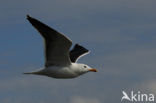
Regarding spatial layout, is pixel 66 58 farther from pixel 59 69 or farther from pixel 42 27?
pixel 42 27

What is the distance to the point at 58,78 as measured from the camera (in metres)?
32.4

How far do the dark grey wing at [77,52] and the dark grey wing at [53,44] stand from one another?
4.67 metres

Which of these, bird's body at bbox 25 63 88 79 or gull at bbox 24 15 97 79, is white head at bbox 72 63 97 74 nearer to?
gull at bbox 24 15 97 79

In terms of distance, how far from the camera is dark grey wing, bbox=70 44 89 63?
37.3m

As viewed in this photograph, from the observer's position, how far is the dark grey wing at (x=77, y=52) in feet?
122

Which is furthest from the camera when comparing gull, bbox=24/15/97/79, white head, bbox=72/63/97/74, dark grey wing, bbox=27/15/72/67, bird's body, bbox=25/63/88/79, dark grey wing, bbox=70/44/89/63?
dark grey wing, bbox=70/44/89/63

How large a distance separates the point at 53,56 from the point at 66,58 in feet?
2.50

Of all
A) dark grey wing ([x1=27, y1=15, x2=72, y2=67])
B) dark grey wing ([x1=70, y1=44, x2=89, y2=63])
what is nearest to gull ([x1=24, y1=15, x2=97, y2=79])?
dark grey wing ([x1=27, y1=15, x2=72, y2=67])

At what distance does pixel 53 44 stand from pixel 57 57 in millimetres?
1457

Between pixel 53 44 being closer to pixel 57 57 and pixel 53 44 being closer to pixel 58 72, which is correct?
pixel 57 57

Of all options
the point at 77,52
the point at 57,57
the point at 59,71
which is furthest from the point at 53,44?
the point at 77,52

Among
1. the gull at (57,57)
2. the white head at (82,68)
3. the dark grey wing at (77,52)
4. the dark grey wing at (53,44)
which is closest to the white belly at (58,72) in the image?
the gull at (57,57)

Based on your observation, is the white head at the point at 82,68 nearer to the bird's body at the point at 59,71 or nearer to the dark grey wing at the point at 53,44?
the bird's body at the point at 59,71

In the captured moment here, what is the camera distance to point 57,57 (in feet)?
105
